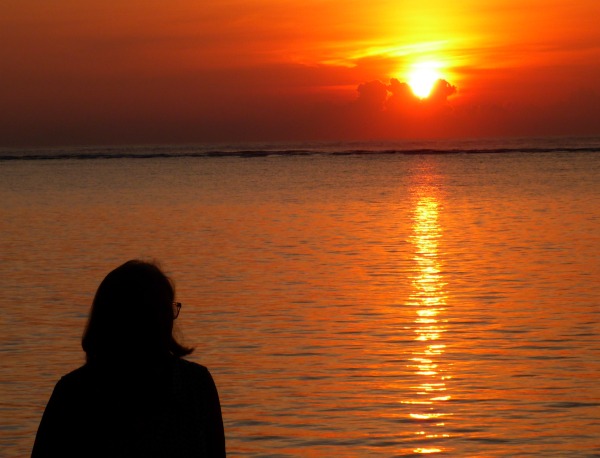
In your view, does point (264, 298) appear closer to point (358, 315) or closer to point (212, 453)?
point (358, 315)

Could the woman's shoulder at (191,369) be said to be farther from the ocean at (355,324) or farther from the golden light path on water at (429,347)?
the golden light path on water at (429,347)

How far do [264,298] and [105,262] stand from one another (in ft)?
18.3

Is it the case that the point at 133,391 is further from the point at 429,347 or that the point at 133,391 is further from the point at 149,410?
the point at 429,347

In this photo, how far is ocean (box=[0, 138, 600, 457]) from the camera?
8.76 metres

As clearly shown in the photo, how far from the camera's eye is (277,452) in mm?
8148

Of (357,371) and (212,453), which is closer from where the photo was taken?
(212,453)

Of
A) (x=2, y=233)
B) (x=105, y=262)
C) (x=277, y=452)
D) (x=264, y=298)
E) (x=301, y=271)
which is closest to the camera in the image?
(x=277, y=452)

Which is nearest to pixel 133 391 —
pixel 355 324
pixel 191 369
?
pixel 191 369

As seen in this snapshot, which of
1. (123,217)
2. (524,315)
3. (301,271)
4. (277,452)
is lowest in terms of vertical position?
(277,452)

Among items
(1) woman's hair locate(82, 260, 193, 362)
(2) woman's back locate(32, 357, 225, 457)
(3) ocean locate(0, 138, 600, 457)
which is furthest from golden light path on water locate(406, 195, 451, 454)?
(1) woman's hair locate(82, 260, 193, 362)

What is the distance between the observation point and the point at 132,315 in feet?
9.86

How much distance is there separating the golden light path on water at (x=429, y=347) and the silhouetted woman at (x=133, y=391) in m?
5.36

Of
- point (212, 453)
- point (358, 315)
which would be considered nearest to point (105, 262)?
point (358, 315)

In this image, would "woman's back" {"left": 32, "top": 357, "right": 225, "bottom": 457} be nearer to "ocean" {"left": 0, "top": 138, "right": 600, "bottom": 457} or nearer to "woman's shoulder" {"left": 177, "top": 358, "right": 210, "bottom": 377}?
"woman's shoulder" {"left": 177, "top": 358, "right": 210, "bottom": 377}
